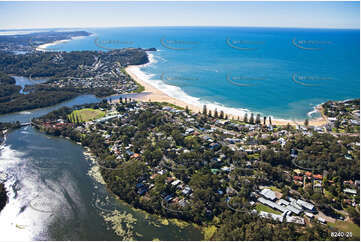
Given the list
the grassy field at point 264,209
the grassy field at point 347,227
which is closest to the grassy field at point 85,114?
the grassy field at point 264,209

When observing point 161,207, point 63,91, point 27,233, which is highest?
point 63,91

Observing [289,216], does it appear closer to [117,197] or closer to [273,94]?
[117,197]

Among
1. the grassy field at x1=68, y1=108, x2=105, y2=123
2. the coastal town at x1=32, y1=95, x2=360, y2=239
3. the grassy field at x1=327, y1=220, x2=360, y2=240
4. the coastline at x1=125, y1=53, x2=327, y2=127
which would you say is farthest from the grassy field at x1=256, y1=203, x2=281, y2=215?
the grassy field at x1=68, y1=108, x2=105, y2=123

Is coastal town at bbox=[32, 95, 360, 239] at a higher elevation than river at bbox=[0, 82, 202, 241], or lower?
higher

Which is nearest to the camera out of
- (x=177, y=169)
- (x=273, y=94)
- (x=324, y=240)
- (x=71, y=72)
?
(x=324, y=240)

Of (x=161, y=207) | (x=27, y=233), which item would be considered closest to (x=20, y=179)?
(x=27, y=233)

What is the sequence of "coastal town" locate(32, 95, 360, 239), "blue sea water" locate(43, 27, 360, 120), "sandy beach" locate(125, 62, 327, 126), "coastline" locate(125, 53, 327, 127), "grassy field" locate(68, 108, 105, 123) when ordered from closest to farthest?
1. "coastal town" locate(32, 95, 360, 239)
2. "sandy beach" locate(125, 62, 327, 126)
3. "coastline" locate(125, 53, 327, 127)
4. "grassy field" locate(68, 108, 105, 123)
5. "blue sea water" locate(43, 27, 360, 120)

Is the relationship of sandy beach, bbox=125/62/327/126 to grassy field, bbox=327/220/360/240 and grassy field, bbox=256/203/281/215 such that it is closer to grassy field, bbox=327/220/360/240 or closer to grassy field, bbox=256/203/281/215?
grassy field, bbox=256/203/281/215
